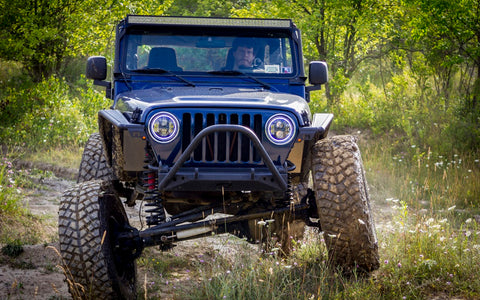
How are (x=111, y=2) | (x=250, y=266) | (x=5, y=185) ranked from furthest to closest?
(x=111, y=2), (x=5, y=185), (x=250, y=266)

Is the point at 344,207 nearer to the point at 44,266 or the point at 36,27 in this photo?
the point at 44,266

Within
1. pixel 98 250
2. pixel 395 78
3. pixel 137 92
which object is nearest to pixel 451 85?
pixel 395 78

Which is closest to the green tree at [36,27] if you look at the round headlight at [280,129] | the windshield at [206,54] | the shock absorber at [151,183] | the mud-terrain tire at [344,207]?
the windshield at [206,54]

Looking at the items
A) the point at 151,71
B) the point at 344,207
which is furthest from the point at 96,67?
the point at 344,207

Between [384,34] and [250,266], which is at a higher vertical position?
[384,34]

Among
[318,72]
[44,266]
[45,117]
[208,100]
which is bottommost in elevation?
[44,266]

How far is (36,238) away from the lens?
596 centimetres

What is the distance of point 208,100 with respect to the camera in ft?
13.9

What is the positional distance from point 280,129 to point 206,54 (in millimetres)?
1467

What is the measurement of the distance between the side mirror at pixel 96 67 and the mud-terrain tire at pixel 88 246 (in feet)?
4.80

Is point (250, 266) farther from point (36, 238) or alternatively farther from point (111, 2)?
point (111, 2)

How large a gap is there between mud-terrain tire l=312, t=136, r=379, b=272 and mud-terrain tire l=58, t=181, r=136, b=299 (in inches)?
54.7

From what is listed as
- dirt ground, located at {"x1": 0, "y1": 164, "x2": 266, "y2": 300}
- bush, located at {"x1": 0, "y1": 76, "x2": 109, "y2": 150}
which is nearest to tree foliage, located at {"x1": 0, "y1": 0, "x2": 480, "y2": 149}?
bush, located at {"x1": 0, "y1": 76, "x2": 109, "y2": 150}

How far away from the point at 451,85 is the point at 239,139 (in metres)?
8.56
